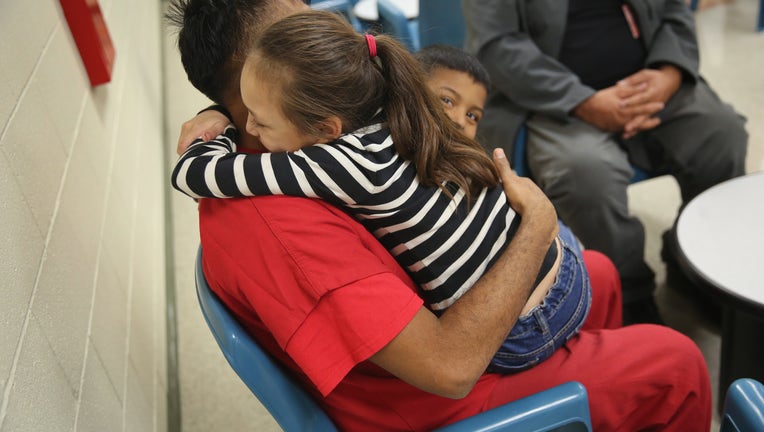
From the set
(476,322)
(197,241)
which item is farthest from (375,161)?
(197,241)

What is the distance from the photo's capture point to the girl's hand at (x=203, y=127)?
3.72 feet

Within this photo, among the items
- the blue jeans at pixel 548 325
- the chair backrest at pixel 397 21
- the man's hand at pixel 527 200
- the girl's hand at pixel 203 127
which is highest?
the girl's hand at pixel 203 127

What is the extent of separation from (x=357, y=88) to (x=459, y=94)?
0.61 meters

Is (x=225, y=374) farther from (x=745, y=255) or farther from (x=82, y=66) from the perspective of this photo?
(x=745, y=255)

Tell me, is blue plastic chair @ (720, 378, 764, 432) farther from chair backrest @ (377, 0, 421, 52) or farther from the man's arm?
chair backrest @ (377, 0, 421, 52)

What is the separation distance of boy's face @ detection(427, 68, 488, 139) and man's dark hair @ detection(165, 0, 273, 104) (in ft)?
1.79

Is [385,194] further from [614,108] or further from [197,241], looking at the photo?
[197,241]

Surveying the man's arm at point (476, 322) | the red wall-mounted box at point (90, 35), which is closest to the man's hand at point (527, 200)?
the man's arm at point (476, 322)

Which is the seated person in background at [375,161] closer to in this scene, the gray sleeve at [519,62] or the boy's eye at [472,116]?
the boy's eye at [472,116]

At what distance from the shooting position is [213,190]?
97 centimetres

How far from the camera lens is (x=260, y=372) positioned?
99 cm

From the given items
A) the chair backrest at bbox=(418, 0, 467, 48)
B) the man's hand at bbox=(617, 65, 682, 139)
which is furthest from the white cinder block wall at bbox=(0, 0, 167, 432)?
the man's hand at bbox=(617, 65, 682, 139)

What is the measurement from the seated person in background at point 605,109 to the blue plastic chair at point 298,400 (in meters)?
1.00

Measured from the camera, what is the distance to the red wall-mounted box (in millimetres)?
1884
